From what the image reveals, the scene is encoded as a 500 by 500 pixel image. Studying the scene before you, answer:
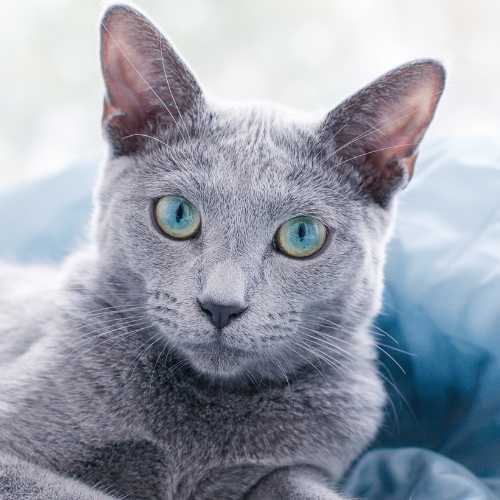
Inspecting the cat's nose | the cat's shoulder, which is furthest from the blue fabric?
the cat's shoulder

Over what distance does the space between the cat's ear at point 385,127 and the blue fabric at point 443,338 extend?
0.30 metres

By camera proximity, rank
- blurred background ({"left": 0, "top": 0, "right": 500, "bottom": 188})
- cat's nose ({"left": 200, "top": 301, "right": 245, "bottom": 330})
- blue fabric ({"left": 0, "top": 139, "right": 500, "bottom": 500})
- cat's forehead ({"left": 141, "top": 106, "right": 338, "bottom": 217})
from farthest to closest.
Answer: blurred background ({"left": 0, "top": 0, "right": 500, "bottom": 188}), blue fabric ({"left": 0, "top": 139, "right": 500, "bottom": 500}), cat's forehead ({"left": 141, "top": 106, "right": 338, "bottom": 217}), cat's nose ({"left": 200, "top": 301, "right": 245, "bottom": 330})

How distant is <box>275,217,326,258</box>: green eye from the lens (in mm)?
1042

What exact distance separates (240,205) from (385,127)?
0.33m

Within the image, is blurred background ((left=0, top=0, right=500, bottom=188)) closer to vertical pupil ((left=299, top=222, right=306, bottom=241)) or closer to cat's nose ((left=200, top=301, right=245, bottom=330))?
vertical pupil ((left=299, top=222, right=306, bottom=241))

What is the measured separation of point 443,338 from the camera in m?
1.30

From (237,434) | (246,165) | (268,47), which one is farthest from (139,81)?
(268,47)

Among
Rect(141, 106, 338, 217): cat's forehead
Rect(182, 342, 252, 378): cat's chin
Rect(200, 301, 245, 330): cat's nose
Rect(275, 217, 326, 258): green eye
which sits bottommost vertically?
Rect(182, 342, 252, 378): cat's chin

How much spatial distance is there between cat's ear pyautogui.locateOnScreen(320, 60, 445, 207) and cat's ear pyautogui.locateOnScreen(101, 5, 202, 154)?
11.1 inches

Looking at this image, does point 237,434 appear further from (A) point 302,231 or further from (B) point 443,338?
(B) point 443,338

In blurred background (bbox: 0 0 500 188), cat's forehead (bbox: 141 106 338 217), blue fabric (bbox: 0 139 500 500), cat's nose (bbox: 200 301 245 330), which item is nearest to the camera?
cat's nose (bbox: 200 301 245 330)

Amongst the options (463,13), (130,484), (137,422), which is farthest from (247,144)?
(463,13)

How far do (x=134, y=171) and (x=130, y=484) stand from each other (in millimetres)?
561

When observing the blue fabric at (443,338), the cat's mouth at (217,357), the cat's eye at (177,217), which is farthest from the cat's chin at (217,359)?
the blue fabric at (443,338)
